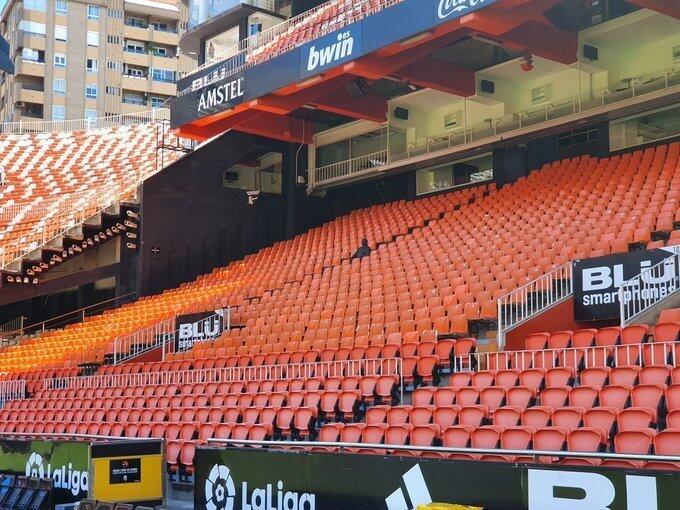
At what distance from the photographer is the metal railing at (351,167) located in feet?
87.9

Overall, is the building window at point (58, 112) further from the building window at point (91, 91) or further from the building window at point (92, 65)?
the building window at point (92, 65)

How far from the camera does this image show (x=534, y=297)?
14586 mm

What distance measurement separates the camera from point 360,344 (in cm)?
1524

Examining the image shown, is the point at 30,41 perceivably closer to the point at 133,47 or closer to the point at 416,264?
the point at 133,47

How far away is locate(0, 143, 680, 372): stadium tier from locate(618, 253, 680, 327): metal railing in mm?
1820

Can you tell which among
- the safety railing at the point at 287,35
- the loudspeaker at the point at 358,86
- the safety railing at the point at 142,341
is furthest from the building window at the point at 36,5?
the safety railing at the point at 142,341

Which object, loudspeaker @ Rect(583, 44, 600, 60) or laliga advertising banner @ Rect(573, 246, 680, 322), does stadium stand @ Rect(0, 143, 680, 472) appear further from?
loudspeaker @ Rect(583, 44, 600, 60)

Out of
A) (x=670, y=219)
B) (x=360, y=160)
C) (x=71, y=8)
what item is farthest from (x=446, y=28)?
(x=71, y=8)

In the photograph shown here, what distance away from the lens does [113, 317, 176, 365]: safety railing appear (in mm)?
20875

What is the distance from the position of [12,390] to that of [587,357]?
14276 millimetres

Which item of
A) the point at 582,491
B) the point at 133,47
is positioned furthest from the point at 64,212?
the point at 133,47

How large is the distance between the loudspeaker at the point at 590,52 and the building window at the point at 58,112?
174 ft

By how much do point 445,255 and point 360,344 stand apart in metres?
4.27

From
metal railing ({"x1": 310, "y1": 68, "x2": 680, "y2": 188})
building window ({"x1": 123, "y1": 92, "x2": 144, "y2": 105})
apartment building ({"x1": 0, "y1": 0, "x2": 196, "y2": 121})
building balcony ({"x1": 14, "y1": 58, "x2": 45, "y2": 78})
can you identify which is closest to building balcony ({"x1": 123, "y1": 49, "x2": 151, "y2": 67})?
apartment building ({"x1": 0, "y1": 0, "x2": 196, "y2": 121})
